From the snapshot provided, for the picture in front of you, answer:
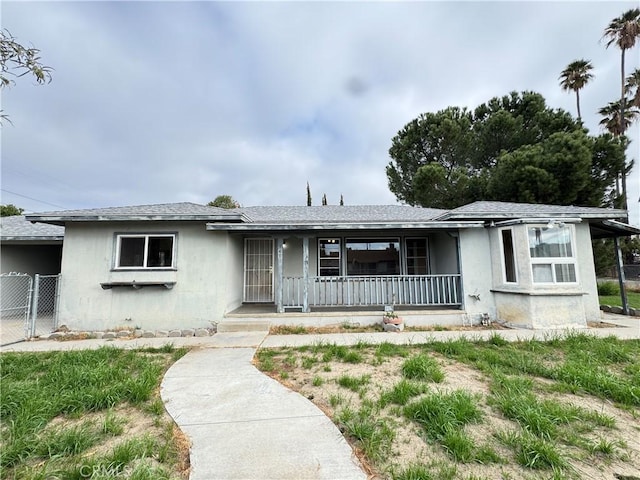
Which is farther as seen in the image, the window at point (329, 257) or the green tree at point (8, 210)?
the green tree at point (8, 210)

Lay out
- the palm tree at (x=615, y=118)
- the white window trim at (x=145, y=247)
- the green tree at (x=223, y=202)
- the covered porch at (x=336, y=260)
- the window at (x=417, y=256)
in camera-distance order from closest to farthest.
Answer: the white window trim at (x=145, y=247)
the covered porch at (x=336, y=260)
the window at (x=417, y=256)
the palm tree at (x=615, y=118)
the green tree at (x=223, y=202)

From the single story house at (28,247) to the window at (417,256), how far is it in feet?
36.5

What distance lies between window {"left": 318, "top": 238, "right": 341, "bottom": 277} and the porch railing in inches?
27.7

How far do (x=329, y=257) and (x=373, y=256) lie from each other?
156 cm

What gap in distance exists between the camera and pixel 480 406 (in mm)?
3285

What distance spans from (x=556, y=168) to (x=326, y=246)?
1282 centimetres

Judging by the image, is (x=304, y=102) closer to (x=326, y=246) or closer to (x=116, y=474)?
(x=326, y=246)

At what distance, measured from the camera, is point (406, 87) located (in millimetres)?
13227

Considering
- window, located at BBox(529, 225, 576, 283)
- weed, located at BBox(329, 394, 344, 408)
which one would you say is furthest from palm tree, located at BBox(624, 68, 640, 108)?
weed, located at BBox(329, 394, 344, 408)

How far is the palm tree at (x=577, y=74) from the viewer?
851 inches

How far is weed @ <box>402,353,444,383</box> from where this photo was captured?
159 inches

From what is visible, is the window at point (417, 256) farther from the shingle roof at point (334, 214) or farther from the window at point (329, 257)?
the window at point (329, 257)

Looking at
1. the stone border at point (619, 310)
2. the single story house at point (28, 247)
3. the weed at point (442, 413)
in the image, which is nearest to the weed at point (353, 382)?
the weed at point (442, 413)

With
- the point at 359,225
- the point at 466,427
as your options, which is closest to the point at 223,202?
the point at 359,225
